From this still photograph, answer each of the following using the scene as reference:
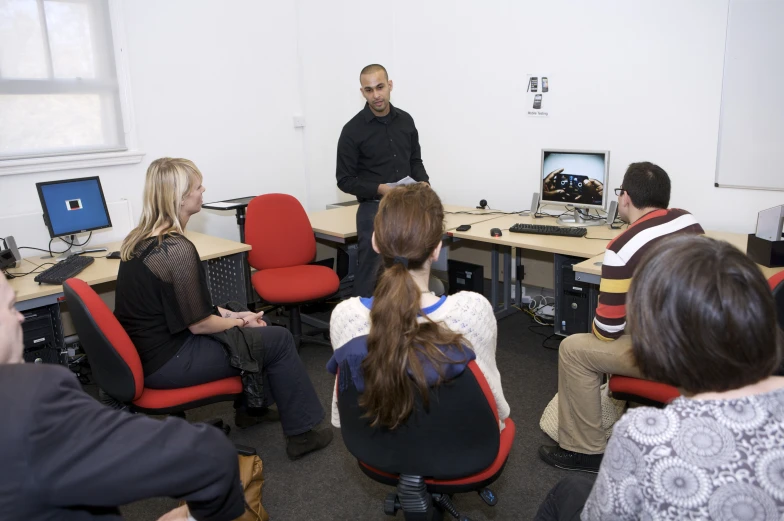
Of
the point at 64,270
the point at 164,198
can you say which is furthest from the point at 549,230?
the point at 64,270

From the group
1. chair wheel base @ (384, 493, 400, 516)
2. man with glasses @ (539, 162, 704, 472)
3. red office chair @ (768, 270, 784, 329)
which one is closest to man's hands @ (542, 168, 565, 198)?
man with glasses @ (539, 162, 704, 472)

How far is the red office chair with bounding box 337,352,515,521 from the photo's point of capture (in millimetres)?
1511

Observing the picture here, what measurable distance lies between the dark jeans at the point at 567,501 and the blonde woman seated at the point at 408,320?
298 millimetres

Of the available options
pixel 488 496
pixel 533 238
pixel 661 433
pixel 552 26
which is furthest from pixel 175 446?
pixel 552 26

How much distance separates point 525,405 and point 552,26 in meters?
2.47

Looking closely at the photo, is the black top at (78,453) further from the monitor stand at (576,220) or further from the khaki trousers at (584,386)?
the monitor stand at (576,220)

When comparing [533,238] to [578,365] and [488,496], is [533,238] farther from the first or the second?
[488,496]

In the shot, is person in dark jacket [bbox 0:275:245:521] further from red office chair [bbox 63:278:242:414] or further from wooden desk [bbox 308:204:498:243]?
wooden desk [bbox 308:204:498:243]

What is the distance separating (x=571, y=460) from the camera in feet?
8.39

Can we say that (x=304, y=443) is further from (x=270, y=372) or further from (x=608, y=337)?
(x=608, y=337)

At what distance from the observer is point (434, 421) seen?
153 cm

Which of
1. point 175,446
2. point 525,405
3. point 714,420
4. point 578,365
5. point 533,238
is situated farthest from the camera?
point 533,238

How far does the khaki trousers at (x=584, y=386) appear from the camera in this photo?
236 centimetres

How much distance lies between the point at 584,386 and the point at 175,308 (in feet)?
5.17
